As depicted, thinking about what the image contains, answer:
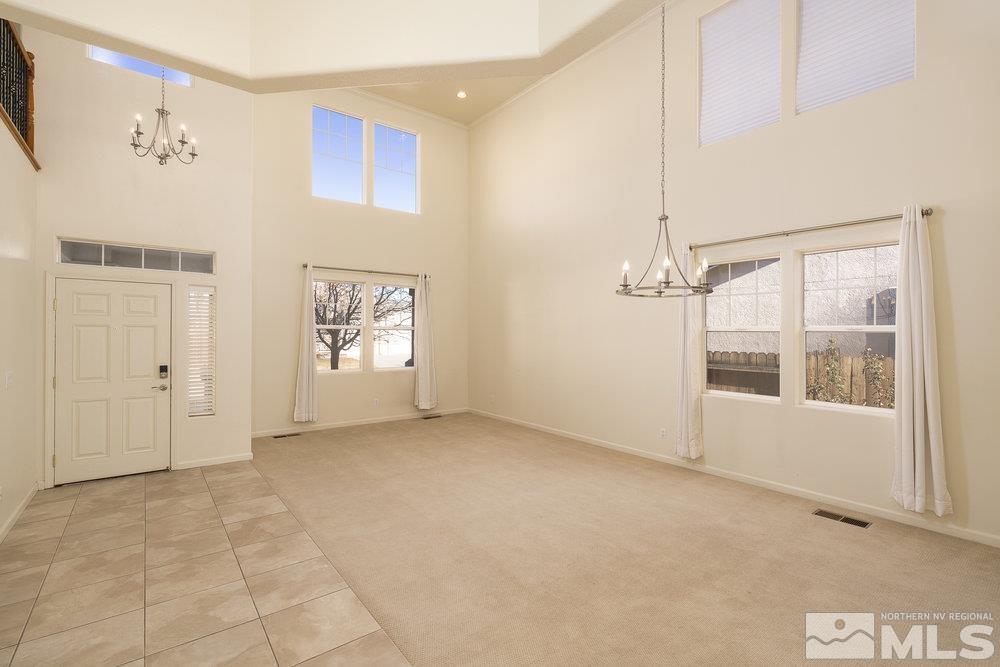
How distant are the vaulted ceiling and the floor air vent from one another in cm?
407

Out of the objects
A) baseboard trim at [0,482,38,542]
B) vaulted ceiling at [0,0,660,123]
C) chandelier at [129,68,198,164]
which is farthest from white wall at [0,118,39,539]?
vaulted ceiling at [0,0,660,123]

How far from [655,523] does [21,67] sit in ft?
20.8

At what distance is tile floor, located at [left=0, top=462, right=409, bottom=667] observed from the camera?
6.99 feet

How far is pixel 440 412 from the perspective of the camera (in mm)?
8109

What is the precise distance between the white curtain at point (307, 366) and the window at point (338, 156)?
4.46 feet

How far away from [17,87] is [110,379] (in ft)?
8.31

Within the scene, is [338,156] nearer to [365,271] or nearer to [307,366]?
[365,271]

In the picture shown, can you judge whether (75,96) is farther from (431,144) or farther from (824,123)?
(824,123)

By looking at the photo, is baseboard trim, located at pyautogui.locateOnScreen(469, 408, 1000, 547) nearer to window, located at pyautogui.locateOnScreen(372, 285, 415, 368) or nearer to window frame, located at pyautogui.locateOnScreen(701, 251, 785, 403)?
window frame, located at pyautogui.locateOnScreen(701, 251, 785, 403)

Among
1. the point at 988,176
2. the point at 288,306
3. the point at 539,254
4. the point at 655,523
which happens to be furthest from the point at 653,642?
the point at 288,306

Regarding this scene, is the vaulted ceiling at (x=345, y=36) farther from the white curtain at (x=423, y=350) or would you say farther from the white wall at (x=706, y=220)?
the white curtain at (x=423, y=350)

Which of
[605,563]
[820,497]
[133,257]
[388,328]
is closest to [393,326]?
[388,328]

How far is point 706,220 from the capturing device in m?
4.84

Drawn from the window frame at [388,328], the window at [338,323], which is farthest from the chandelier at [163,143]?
the window frame at [388,328]
